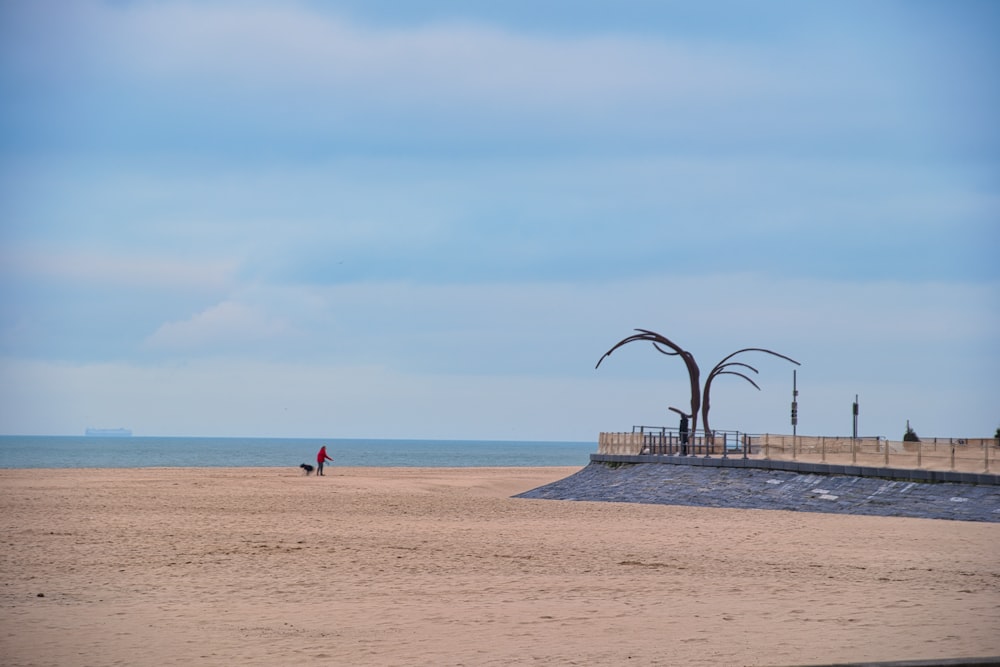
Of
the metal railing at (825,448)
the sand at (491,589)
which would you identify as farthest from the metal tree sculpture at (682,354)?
the sand at (491,589)

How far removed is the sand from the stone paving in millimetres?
1424

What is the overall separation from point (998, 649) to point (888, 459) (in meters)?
21.1

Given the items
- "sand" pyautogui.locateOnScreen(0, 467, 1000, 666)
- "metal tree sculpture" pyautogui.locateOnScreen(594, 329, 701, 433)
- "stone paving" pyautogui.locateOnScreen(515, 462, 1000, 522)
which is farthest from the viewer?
"metal tree sculpture" pyautogui.locateOnScreen(594, 329, 701, 433)

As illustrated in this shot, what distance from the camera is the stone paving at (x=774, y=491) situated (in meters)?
26.2

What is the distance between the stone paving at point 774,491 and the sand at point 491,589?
1.42 meters

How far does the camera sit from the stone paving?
26.2 m

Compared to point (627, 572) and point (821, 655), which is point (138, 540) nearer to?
point (627, 572)

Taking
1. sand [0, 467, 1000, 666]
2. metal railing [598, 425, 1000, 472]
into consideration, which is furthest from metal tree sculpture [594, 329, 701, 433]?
sand [0, 467, 1000, 666]

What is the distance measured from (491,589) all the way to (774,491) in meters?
18.6

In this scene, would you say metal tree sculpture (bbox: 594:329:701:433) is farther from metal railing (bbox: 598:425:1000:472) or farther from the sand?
the sand

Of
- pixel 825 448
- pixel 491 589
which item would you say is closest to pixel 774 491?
pixel 825 448

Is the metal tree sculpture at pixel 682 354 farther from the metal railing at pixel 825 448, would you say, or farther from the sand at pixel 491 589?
the sand at pixel 491 589

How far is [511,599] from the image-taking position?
47.1ft

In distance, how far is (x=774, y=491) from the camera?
31.9m
